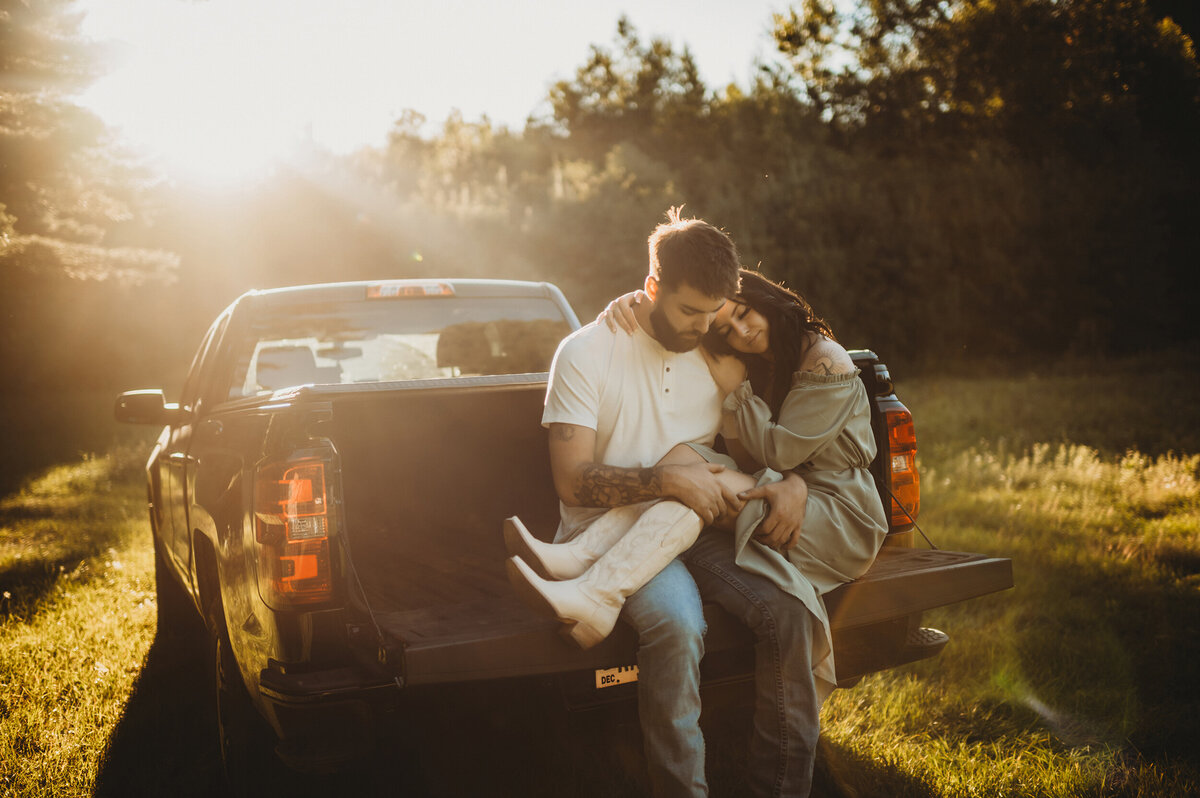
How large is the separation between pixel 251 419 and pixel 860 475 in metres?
1.97

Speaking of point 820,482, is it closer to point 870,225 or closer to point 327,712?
point 327,712

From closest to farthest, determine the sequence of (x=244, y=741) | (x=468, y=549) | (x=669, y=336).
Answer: (x=244, y=741)
(x=669, y=336)
(x=468, y=549)

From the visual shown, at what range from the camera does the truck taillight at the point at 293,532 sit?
248 cm

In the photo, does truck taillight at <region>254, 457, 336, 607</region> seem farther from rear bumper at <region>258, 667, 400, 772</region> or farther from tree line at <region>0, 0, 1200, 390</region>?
tree line at <region>0, 0, 1200, 390</region>

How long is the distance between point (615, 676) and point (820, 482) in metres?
0.93

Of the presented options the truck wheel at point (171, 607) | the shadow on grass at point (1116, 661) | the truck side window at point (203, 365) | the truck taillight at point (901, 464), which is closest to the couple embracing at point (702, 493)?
the truck taillight at point (901, 464)

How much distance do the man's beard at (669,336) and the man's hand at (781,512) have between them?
1.85 ft

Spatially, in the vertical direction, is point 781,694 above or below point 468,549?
above

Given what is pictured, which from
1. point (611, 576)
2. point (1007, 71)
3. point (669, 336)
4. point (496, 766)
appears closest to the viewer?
point (611, 576)

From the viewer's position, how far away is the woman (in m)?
2.79

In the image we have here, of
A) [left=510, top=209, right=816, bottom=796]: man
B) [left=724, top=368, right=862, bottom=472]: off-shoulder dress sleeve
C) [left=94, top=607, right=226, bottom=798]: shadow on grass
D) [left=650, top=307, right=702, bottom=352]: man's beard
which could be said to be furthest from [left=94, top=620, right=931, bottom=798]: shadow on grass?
[left=650, top=307, right=702, bottom=352]: man's beard

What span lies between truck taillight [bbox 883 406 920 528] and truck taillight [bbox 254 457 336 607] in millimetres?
2034

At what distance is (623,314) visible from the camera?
3221mm

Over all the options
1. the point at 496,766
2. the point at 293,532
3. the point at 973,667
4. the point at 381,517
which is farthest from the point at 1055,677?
the point at 293,532
